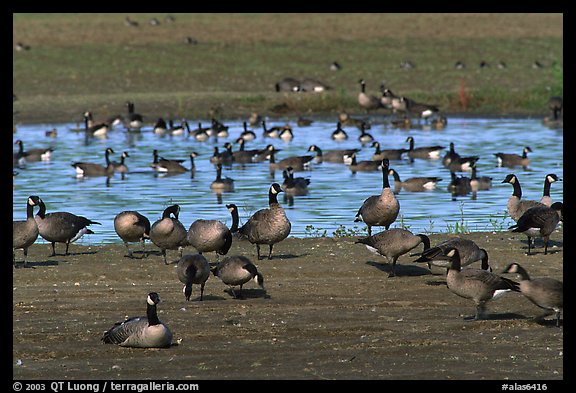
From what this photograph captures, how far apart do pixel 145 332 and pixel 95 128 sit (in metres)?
30.3

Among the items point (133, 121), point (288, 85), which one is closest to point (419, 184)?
point (133, 121)

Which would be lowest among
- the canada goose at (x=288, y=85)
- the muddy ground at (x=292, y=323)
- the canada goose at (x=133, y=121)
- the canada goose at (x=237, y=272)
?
the muddy ground at (x=292, y=323)

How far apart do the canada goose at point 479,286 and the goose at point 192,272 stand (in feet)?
11.3

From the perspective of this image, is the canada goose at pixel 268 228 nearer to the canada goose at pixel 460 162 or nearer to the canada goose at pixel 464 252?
the canada goose at pixel 464 252

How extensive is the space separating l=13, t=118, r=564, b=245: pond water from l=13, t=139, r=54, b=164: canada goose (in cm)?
21

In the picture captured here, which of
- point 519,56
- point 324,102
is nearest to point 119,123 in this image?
point 324,102

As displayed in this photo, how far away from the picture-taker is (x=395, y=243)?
1709 centimetres

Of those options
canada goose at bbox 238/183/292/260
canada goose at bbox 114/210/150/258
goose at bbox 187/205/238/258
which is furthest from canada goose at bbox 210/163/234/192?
goose at bbox 187/205/238/258

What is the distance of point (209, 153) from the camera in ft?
131

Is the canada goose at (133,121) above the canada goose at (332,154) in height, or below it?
above

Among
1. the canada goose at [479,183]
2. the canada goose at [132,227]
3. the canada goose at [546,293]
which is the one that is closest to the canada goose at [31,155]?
the canada goose at [479,183]

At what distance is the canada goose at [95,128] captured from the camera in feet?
139

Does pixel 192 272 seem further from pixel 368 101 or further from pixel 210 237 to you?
pixel 368 101
